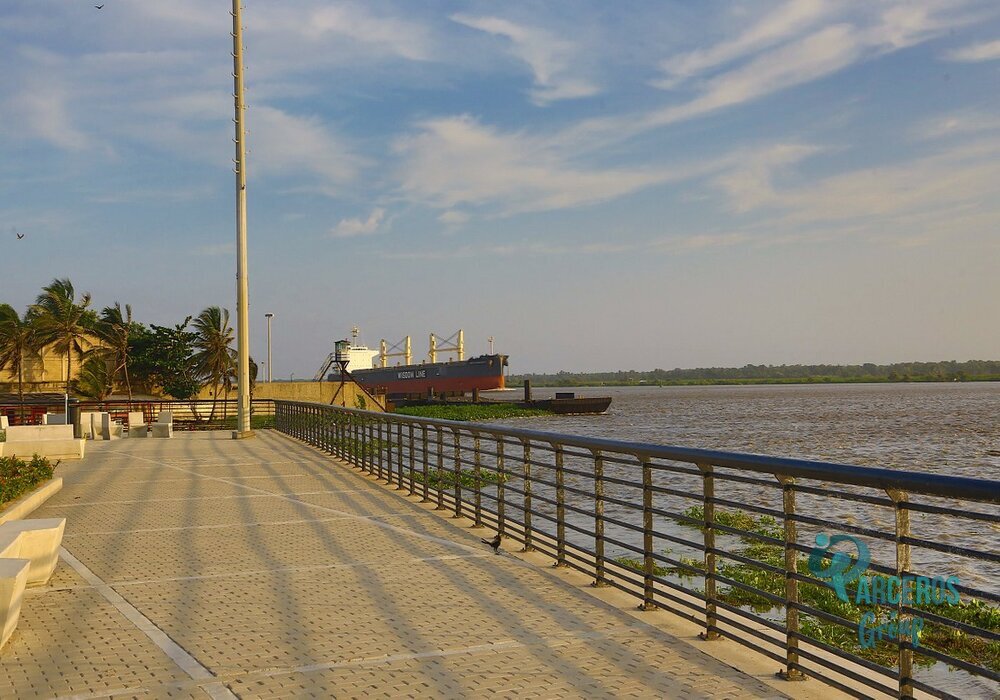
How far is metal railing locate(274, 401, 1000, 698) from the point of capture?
156 inches

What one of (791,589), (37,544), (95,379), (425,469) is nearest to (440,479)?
(425,469)

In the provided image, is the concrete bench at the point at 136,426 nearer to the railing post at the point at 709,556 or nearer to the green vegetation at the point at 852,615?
the green vegetation at the point at 852,615

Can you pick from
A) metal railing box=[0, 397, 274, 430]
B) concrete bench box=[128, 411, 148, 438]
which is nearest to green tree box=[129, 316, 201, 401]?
metal railing box=[0, 397, 274, 430]

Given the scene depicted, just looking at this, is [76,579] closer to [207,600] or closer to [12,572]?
[207,600]

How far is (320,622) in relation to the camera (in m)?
5.88

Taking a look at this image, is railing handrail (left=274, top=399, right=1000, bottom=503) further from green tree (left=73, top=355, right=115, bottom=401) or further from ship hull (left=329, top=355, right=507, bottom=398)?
ship hull (left=329, top=355, right=507, bottom=398)

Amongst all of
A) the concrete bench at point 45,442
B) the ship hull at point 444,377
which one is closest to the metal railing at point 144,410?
the concrete bench at point 45,442

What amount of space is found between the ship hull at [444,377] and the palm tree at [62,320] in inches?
1720

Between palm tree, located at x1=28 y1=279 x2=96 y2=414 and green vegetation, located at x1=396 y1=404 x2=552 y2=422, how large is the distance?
20.7 metres

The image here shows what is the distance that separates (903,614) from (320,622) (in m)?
3.39

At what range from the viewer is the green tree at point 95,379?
5439cm

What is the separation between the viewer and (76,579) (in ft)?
23.7

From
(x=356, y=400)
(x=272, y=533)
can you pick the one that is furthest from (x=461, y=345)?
(x=272, y=533)

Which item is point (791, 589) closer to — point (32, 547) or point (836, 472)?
point (836, 472)
